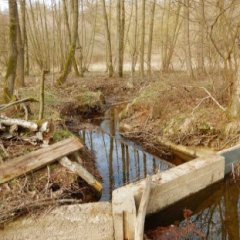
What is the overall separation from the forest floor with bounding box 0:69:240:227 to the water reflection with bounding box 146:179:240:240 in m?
1.43

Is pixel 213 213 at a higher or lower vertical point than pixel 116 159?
lower

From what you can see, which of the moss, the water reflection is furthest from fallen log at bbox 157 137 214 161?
the moss

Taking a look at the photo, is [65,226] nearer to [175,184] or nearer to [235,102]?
[175,184]

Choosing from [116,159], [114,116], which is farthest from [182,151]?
[114,116]

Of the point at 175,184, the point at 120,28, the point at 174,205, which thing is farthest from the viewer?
the point at 120,28

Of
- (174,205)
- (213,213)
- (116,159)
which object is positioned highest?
(116,159)

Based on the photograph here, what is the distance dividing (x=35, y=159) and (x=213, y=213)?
3434 millimetres

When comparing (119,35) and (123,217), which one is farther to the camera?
(119,35)

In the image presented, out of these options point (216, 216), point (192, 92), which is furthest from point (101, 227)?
point (192, 92)

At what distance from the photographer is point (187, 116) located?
8961 millimetres

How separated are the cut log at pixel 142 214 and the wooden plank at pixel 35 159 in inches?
70.3

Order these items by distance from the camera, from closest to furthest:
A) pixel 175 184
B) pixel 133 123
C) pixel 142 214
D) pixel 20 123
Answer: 1. pixel 142 214
2. pixel 175 184
3. pixel 20 123
4. pixel 133 123

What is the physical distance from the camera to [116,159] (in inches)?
328

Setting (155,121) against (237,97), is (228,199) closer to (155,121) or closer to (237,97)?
(237,97)
